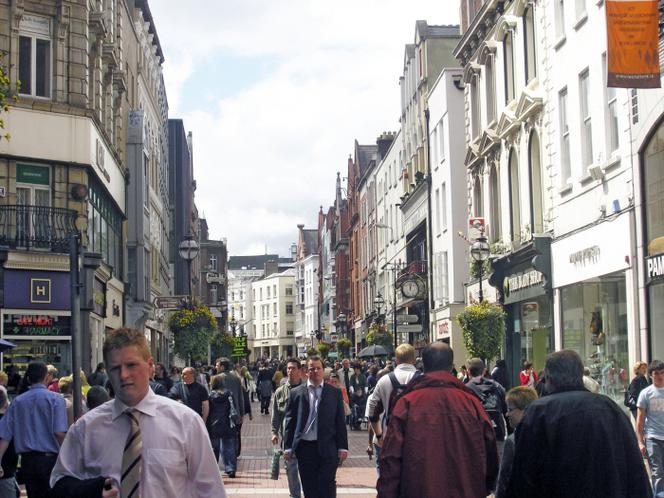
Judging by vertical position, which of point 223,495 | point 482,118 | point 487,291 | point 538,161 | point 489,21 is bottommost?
point 223,495

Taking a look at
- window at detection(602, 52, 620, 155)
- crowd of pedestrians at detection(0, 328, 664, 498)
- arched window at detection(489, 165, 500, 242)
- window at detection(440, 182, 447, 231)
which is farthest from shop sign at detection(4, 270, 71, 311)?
window at detection(440, 182, 447, 231)

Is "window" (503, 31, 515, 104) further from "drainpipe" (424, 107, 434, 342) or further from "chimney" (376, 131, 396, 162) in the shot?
"chimney" (376, 131, 396, 162)

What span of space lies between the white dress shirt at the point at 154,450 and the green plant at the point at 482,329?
25.3m

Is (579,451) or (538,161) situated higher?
(538,161)

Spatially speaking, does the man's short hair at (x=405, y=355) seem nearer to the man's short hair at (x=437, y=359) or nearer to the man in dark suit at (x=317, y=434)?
the man in dark suit at (x=317, y=434)

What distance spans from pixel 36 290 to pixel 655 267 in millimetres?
14547

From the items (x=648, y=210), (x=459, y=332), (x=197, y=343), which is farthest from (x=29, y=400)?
(x=459, y=332)

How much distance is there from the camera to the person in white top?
488cm

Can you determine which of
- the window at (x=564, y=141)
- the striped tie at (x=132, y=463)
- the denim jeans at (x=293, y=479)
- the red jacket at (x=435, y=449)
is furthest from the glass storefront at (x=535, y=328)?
the striped tie at (x=132, y=463)

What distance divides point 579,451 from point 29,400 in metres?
6.08

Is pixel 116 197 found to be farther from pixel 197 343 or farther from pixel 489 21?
pixel 489 21

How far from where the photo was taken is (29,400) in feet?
35.3

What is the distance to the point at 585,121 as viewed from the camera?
25094 mm

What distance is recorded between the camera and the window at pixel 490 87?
3473cm
